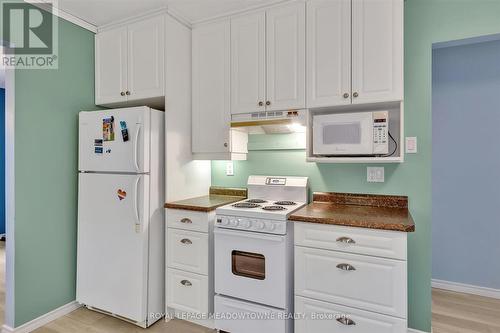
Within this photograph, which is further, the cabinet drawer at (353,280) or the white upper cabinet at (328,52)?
the white upper cabinet at (328,52)

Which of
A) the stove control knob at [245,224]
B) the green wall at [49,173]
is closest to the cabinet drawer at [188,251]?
the stove control knob at [245,224]

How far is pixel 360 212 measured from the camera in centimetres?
205

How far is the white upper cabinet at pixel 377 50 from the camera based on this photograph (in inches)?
76.5

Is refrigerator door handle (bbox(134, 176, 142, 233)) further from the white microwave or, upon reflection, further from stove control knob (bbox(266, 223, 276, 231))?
the white microwave

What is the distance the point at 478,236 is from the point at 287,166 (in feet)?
6.33

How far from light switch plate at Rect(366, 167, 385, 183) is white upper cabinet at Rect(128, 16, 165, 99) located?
1.78 metres

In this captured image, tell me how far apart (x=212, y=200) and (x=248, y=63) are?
47.2 inches

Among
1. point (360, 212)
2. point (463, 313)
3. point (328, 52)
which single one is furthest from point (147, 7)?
point (463, 313)

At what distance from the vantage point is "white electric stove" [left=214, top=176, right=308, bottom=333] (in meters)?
1.95

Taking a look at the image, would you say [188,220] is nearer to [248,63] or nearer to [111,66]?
[248,63]

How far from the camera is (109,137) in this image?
2.38m

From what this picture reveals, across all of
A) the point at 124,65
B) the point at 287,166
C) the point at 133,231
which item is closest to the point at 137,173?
the point at 133,231

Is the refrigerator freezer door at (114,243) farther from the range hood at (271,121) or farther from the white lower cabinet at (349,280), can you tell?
the white lower cabinet at (349,280)

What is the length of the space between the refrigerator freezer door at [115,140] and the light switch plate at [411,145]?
1.96 m
